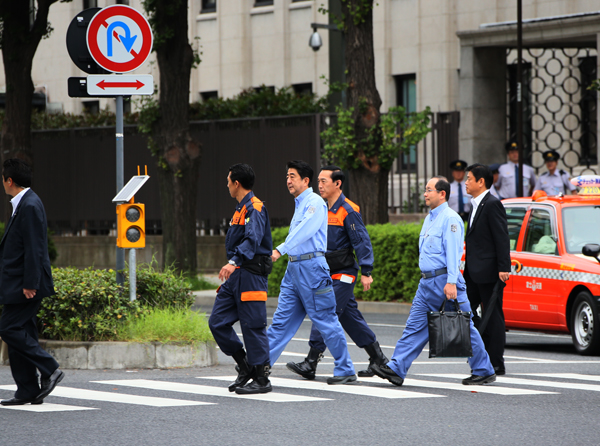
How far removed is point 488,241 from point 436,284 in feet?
3.61

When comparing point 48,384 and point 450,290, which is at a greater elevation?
point 450,290

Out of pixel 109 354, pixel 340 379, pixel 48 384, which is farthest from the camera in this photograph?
pixel 109 354

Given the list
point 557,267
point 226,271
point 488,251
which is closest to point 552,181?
point 557,267

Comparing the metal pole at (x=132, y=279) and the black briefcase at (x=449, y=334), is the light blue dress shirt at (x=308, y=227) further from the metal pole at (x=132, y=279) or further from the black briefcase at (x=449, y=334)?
the metal pole at (x=132, y=279)

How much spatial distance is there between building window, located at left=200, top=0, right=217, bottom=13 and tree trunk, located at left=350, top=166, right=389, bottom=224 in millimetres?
17498

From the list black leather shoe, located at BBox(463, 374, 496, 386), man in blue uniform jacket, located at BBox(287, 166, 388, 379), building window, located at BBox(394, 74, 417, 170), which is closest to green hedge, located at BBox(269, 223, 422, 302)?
man in blue uniform jacket, located at BBox(287, 166, 388, 379)

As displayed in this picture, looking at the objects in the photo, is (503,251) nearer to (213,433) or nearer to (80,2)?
(213,433)

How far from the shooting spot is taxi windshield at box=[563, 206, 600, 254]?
12766 millimetres

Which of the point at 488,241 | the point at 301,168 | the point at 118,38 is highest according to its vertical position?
the point at 118,38

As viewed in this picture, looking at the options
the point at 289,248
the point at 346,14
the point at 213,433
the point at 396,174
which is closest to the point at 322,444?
the point at 213,433

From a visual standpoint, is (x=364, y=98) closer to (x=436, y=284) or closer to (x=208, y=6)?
(x=436, y=284)

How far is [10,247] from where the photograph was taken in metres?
8.46

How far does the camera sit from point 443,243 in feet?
31.0

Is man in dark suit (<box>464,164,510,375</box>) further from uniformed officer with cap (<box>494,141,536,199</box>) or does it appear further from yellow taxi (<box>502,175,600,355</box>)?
uniformed officer with cap (<box>494,141,536,199</box>)
